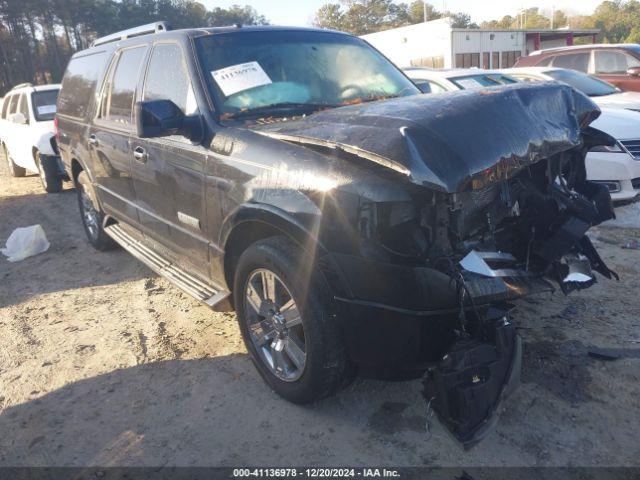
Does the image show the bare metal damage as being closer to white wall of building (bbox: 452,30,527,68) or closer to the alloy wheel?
the alloy wheel

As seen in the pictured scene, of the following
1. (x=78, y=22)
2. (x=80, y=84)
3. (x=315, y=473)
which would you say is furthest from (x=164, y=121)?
(x=78, y=22)

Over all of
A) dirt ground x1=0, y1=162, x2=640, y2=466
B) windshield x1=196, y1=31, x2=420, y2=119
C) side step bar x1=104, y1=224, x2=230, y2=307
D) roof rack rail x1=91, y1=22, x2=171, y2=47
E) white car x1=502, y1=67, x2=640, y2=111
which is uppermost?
roof rack rail x1=91, y1=22, x2=171, y2=47

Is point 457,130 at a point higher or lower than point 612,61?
higher

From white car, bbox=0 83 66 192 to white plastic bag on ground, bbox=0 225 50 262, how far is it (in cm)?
322

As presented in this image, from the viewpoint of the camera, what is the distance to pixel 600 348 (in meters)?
3.41

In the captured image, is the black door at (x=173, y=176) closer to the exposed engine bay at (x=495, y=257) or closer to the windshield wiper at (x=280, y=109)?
the windshield wiper at (x=280, y=109)

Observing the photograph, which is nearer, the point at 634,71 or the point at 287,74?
the point at 287,74

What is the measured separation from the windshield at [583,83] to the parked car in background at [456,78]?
44.3 inches

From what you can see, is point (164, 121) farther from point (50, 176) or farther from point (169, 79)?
point (50, 176)

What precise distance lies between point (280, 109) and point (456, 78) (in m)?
4.78

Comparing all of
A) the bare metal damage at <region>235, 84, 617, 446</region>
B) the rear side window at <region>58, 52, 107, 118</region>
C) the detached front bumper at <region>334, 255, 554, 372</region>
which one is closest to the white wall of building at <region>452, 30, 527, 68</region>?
the rear side window at <region>58, 52, 107, 118</region>

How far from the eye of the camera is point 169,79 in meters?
3.80

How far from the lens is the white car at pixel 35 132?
9.21m

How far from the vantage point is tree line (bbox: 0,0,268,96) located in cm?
4238
